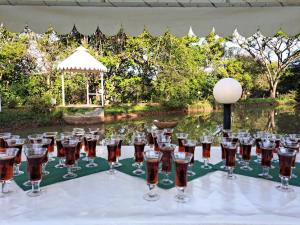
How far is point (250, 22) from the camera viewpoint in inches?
103

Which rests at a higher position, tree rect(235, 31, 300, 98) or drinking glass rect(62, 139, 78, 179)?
tree rect(235, 31, 300, 98)

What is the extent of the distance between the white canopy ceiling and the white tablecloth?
1.54 metres

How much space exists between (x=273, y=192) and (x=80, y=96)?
13.1 meters

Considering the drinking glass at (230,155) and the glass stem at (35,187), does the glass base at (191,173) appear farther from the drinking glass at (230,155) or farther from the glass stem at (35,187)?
the glass stem at (35,187)

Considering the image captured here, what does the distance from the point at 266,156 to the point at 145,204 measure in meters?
0.79

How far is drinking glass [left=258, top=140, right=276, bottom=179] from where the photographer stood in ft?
5.44

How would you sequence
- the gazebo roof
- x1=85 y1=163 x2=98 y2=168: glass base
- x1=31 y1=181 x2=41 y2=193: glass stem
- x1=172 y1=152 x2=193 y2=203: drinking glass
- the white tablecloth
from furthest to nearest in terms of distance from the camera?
1. the gazebo roof
2. x1=85 y1=163 x2=98 y2=168: glass base
3. x1=31 y1=181 x2=41 y2=193: glass stem
4. x1=172 y1=152 x2=193 y2=203: drinking glass
5. the white tablecloth

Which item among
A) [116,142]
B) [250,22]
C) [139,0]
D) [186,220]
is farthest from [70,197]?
[250,22]

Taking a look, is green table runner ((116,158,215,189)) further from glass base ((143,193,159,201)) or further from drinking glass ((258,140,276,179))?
drinking glass ((258,140,276,179))

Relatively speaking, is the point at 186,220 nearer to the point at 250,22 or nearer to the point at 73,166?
the point at 73,166

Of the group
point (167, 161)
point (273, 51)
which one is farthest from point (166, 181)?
point (273, 51)

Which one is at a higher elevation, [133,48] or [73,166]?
[133,48]

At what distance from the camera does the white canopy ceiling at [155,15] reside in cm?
247

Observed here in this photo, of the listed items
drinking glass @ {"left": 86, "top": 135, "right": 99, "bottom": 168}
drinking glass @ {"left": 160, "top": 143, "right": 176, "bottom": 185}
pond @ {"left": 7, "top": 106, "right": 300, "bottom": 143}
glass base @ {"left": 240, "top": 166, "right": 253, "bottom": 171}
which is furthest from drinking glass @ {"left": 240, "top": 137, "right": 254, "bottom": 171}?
pond @ {"left": 7, "top": 106, "right": 300, "bottom": 143}
